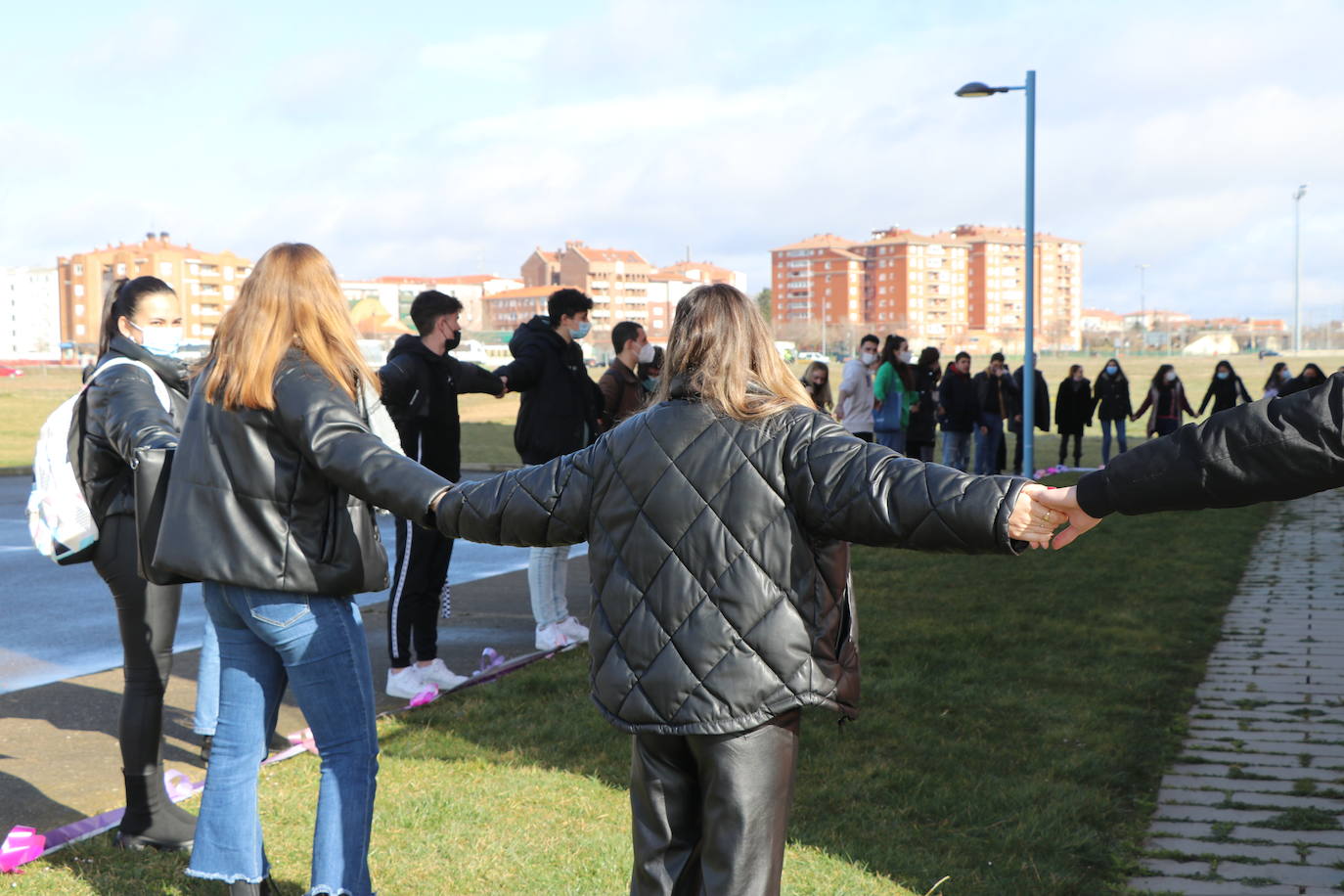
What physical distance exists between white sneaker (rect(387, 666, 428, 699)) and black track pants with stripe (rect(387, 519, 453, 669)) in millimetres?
52

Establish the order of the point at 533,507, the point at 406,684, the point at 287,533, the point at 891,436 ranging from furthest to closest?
the point at 891,436 → the point at 406,684 → the point at 287,533 → the point at 533,507

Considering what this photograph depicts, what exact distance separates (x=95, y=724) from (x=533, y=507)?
3.76 m

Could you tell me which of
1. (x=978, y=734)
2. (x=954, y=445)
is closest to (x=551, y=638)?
(x=978, y=734)

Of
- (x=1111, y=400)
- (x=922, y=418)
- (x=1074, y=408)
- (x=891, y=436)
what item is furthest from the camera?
(x=1074, y=408)

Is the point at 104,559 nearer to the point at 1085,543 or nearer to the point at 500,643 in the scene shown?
the point at 500,643

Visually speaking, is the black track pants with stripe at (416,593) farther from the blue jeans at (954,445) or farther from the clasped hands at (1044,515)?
the blue jeans at (954,445)

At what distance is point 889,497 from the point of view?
2.64 meters

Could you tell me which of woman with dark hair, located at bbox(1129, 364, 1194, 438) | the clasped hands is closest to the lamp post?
woman with dark hair, located at bbox(1129, 364, 1194, 438)

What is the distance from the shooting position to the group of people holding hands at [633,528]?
2615mm

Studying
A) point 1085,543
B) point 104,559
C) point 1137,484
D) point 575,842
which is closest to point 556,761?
point 575,842

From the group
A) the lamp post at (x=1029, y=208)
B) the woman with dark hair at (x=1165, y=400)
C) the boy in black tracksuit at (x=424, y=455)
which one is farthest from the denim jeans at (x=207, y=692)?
the woman with dark hair at (x=1165, y=400)

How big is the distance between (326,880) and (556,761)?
1.95 meters

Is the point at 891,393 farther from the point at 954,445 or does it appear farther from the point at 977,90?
the point at 977,90

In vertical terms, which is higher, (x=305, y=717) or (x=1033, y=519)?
(x=1033, y=519)
